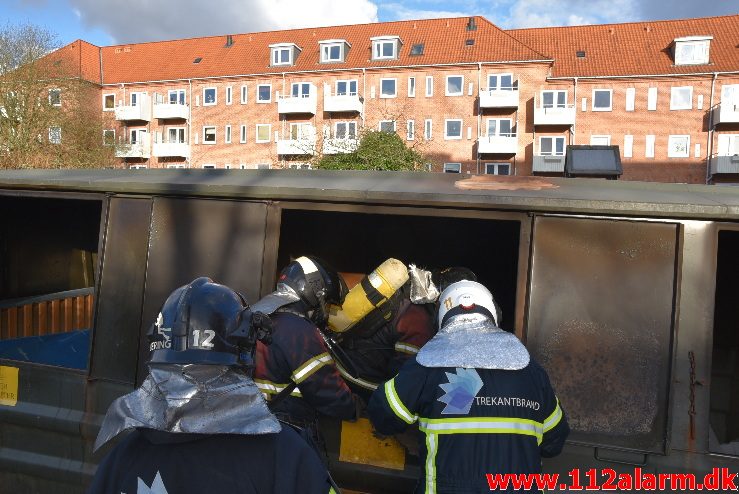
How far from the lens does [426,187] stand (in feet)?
11.7

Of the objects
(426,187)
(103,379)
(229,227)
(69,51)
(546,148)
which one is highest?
(69,51)

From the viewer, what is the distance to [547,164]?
109ft

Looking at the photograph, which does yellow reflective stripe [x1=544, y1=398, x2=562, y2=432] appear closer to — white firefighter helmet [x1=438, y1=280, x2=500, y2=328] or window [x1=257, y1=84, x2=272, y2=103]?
white firefighter helmet [x1=438, y1=280, x2=500, y2=328]

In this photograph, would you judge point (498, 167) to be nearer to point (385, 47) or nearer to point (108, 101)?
point (385, 47)

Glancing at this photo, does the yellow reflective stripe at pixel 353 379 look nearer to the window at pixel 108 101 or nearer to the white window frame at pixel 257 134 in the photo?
the white window frame at pixel 257 134

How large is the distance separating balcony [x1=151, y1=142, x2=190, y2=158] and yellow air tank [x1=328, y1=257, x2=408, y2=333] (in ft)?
132

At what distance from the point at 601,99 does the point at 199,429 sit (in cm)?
3738

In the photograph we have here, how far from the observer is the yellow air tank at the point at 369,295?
3.76m

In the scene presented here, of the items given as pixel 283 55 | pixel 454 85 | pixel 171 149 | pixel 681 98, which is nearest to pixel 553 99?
pixel 454 85

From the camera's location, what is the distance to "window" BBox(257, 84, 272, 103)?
38844 millimetres

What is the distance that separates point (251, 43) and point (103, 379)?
43286 millimetres

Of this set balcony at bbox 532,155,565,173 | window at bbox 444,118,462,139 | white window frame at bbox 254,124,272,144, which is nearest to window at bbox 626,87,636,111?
balcony at bbox 532,155,565,173

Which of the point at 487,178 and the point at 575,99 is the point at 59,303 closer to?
the point at 487,178

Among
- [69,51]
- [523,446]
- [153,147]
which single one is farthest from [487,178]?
[69,51]
